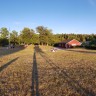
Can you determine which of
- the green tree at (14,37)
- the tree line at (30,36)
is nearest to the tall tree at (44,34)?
the tree line at (30,36)

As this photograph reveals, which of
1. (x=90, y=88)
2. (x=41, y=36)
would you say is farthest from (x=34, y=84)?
(x=41, y=36)

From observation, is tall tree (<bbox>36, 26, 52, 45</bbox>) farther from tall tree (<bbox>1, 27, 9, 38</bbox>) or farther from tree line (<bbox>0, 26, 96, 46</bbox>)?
tall tree (<bbox>1, 27, 9, 38</bbox>)

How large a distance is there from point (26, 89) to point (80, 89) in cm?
213

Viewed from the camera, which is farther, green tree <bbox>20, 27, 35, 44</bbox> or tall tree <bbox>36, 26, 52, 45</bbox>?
tall tree <bbox>36, 26, 52, 45</bbox>

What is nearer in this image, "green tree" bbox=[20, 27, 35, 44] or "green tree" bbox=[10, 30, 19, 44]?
"green tree" bbox=[20, 27, 35, 44]

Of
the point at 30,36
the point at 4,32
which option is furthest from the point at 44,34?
the point at 4,32

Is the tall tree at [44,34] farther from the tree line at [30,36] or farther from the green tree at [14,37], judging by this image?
the green tree at [14,37]

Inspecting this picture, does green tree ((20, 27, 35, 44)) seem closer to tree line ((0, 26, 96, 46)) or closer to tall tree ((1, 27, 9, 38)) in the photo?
tree line ((0, 26, 96, 46))

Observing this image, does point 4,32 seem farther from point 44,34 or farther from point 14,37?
point 44,34

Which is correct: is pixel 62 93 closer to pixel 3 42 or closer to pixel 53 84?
pixel 53 84

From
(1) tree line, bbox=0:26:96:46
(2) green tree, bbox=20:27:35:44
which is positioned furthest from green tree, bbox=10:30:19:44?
(2) green tree, bbox=20:27:35:44

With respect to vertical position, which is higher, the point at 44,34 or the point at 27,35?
the point at 44,34

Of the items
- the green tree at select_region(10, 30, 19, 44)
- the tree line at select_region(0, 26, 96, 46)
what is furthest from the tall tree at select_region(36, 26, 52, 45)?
the green tree at select_region(10, 30, 19, 44)

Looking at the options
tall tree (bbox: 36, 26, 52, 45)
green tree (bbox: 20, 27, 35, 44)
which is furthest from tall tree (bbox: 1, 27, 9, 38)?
tall tree (bbox: 36, 26, 52, 45)
